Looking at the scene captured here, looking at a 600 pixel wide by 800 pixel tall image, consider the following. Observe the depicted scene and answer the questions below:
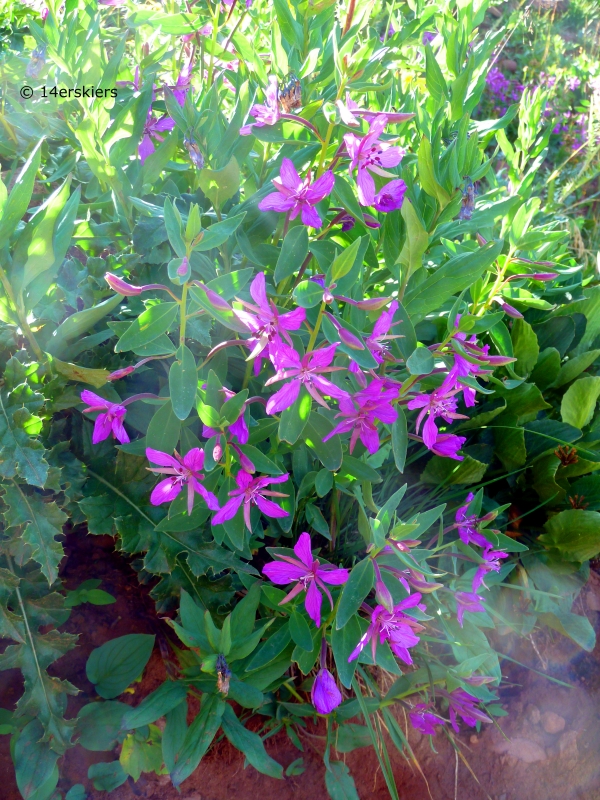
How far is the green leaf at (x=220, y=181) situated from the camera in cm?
97

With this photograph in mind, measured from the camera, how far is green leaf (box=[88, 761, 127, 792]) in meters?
1.28

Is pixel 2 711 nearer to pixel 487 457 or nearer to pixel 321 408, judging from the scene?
pixel 321 408

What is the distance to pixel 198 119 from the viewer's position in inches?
42.3

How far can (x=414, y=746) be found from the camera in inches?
60.2

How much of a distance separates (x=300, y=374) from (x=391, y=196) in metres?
0.32

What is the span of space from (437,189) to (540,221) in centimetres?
124

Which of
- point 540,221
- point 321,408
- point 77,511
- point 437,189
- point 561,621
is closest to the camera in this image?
point 437,189

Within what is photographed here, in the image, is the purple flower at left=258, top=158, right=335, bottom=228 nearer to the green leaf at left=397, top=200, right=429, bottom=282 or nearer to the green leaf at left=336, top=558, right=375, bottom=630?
the green leaf at left=397, top=200, right=429, bottom=282

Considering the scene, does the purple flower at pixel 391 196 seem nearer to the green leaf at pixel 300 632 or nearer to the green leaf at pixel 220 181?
the green leaf at pixel 220 181

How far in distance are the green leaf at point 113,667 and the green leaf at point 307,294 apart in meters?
0.87

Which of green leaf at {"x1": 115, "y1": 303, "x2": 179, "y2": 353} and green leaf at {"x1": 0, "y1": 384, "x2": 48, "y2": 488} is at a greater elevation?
green leaf at {"x1": 115, "y1": 303, "x2": 179, "y2": 353}

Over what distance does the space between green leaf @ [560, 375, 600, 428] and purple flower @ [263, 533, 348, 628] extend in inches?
34.4

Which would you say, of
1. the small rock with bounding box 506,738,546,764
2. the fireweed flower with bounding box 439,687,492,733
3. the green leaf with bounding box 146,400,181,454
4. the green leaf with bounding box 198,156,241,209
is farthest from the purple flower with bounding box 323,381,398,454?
the small rock with bounding box 506,738,546,764

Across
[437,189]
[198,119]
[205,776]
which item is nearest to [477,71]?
[437,189]
